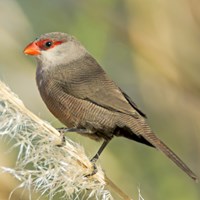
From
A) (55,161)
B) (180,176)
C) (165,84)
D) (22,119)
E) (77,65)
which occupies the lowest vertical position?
(180,176)

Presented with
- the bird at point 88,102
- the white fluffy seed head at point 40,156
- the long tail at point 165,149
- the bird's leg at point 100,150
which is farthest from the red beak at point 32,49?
the white fluffy seed head at point 40,156

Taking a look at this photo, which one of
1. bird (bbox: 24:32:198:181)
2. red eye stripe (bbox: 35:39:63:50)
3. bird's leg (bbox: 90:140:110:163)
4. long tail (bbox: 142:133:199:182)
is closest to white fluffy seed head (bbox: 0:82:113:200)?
long tail (bbox: 142:133:199:182)

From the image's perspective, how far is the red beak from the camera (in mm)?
3658

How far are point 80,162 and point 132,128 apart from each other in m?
0.92

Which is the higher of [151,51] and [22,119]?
[22,119]

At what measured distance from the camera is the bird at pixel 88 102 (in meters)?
3.31

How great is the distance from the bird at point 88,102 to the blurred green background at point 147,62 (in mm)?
93

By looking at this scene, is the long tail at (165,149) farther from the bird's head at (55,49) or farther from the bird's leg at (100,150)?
the bird's head at (55,49)

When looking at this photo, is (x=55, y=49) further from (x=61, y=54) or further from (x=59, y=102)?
(x=59, y=102)

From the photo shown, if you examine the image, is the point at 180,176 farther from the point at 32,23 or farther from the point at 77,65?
the point at 32,23

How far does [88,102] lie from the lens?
3.42 metres

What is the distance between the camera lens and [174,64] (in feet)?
11.9

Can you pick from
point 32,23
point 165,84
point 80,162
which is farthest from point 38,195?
point 32,23

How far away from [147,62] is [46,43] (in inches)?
25.2
